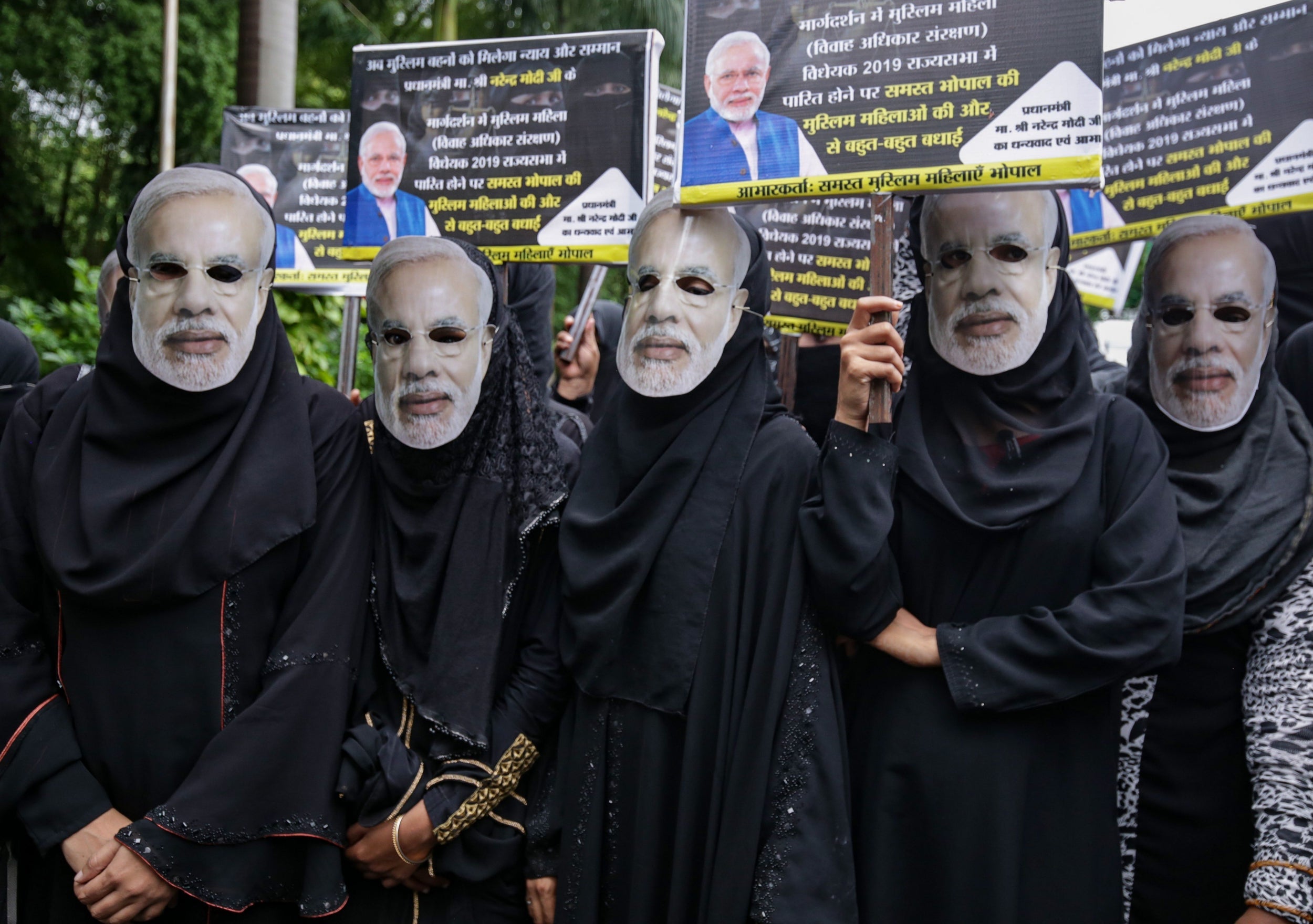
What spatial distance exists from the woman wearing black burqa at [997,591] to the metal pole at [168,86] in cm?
407

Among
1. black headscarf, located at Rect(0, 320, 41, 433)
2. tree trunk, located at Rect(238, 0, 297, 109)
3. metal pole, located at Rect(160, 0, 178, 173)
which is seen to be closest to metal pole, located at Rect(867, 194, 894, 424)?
black headscarf, located at Rect(0, 320, 41, 433)

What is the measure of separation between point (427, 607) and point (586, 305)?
6.51 feet

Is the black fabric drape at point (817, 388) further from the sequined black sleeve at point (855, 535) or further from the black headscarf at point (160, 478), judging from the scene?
the black headscarf at point (160, 478)

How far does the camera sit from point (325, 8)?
1519 cm

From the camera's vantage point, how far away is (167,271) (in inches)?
105

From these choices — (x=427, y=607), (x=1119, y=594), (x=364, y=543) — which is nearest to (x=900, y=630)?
(x=1119, y=594)

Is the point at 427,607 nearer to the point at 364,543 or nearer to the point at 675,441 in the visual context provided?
the point at 364,543

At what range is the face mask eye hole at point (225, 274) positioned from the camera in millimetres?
2682

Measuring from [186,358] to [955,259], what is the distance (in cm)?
179

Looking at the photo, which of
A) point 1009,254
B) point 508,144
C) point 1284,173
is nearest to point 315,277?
point 508,144

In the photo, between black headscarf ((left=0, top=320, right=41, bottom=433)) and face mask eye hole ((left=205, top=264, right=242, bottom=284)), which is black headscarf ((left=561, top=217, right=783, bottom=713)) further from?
black headscarf ((left=0, top=320, right=41, bottom=433))

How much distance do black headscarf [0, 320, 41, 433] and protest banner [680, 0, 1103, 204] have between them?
2253 mm

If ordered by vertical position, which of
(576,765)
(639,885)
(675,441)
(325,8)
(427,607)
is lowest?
(639,885)

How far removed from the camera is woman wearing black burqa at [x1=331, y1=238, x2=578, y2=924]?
2615 millimetres
